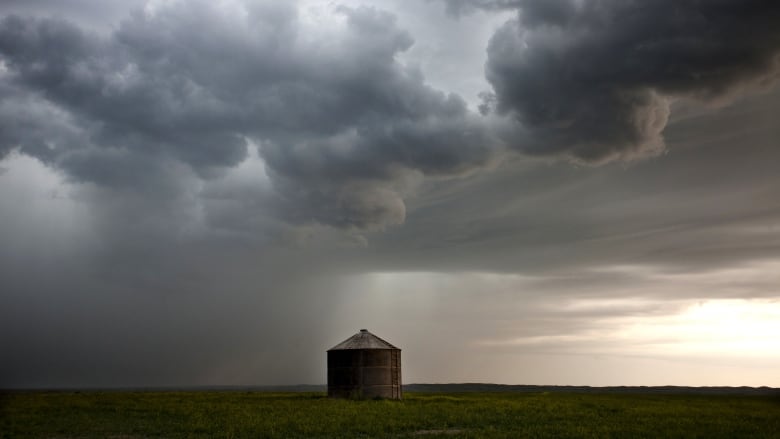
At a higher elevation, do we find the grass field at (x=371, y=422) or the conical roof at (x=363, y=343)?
the conical roof at (x=363, y=343)

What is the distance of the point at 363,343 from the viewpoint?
192 feet

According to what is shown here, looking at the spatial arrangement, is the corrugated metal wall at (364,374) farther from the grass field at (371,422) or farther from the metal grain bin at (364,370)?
the grass field at (371,422)

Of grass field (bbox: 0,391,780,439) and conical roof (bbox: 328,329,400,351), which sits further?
conical roof (bbox: 328,329,400,351)

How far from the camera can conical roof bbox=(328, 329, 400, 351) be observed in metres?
58.1

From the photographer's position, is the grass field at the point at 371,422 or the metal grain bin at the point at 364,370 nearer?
the grass field at the point at 371,422

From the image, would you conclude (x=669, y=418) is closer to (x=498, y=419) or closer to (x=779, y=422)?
(x=779, y=422)

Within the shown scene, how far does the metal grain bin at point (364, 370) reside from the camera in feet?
186

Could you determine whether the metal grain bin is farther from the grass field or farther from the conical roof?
the grass field

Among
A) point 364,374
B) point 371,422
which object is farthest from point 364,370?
point 371,422

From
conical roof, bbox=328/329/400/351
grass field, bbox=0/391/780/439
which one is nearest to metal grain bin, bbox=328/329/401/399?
conical roof, bbox=328/329/400/351

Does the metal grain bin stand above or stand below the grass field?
above

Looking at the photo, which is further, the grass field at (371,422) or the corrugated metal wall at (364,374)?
the corrugated metal wall at (364,374)

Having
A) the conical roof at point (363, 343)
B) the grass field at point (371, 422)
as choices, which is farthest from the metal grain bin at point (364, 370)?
the grass field at point (371, 422)

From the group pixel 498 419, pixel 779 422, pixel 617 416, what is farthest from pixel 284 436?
pixel 779 422
